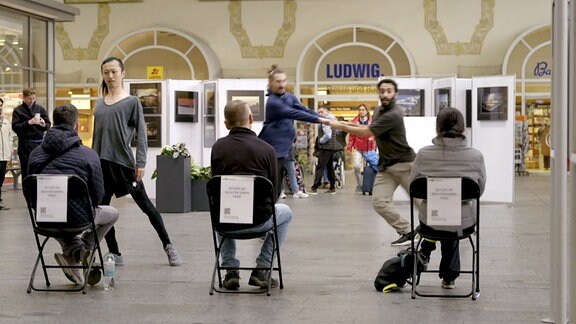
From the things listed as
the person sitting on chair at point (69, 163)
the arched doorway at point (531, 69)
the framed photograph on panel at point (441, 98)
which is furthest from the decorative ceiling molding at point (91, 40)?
the person sitting on chair at point (69, 163)

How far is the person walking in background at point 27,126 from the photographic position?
14.6 metres

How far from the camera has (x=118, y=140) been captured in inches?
327

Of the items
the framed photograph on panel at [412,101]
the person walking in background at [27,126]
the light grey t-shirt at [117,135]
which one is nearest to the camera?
the light grey t-shirt at [117,135]

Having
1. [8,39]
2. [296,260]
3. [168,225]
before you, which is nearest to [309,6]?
[8,39]

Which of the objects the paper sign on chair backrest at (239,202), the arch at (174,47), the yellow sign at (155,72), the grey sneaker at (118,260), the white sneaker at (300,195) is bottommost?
the grey sneaker at (118,260)

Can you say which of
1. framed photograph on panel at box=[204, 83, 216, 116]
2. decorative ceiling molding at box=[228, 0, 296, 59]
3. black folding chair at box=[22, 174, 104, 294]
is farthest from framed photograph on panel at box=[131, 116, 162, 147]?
decorative ceiling molding at box=[228, 0, 296, 59]

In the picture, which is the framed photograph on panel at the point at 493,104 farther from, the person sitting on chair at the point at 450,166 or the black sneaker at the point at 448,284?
the black sneaker at the point at 448,284

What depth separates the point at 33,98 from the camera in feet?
48.9

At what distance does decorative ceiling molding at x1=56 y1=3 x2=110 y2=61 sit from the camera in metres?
30.0

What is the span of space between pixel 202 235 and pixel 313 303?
4.50 metres

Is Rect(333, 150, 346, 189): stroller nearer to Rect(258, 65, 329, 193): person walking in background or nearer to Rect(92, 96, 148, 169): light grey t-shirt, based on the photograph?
Rect(258, 65, 329, 193): person walking in background

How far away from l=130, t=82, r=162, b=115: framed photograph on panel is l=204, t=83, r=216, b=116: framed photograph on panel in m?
1.02

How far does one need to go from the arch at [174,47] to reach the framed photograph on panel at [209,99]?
35.8 ft

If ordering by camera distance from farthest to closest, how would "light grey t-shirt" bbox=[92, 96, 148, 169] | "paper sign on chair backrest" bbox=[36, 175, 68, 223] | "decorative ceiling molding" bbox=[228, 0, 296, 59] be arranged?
"decorative ceiling molding" bbox=[228, 0, 296, 59], "light grey t-shirt" bbox=[92, 96, 148, 169], "paper sign on chair backrest" bbox=[36, 175, 68, 223]
